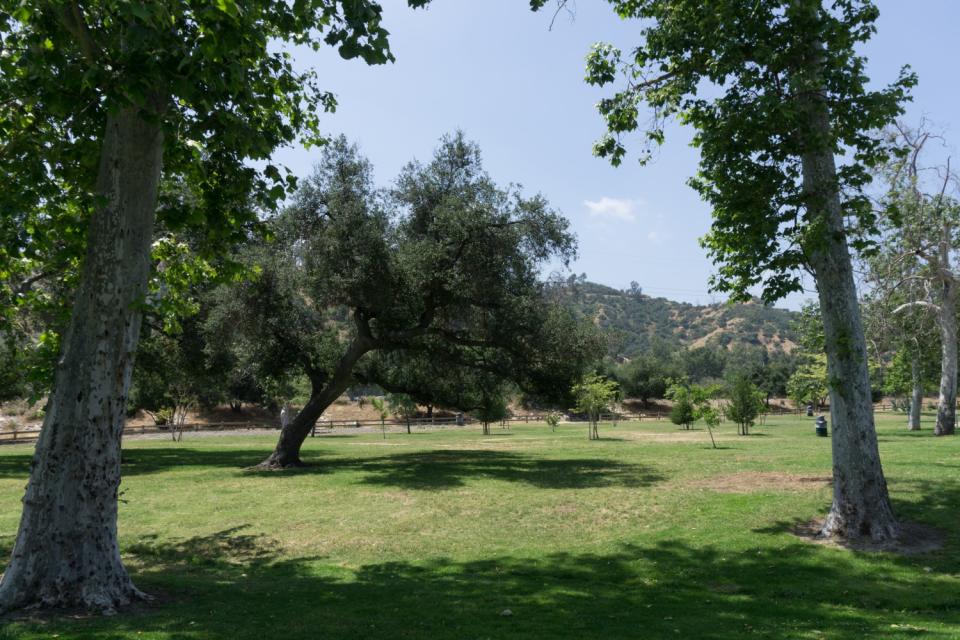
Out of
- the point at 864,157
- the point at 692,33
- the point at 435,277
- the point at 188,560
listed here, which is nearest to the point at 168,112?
the point at 188,560

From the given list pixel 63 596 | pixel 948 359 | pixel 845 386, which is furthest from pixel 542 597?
pixel 948 359

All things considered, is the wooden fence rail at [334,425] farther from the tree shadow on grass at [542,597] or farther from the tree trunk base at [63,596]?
the tree trunk base at [63,596]

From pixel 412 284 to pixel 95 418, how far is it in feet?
42.5

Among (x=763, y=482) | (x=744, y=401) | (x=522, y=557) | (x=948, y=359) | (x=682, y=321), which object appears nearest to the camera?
(x=522, y=557)

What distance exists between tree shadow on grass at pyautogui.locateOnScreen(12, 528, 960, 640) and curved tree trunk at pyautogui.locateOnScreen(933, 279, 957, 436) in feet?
74.0

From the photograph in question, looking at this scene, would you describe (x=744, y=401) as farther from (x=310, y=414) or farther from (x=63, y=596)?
(x=63, y=596)

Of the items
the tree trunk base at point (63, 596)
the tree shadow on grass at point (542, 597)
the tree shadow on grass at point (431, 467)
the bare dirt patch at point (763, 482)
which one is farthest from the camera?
the tree shadow on grass at point (431, 467)

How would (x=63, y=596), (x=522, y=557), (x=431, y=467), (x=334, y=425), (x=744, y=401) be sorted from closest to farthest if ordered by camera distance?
1. (x=63, y=596)
2. (x=522, y=557)
3. (x=431, y=467)
4. (x=744, y=401)
5. (x=334, y=425)

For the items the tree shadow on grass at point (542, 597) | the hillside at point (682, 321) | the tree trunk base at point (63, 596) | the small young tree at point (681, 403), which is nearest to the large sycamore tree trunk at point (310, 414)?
the tree shadow on grass at point (542, 597)

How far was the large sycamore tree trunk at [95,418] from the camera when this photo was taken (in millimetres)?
6504

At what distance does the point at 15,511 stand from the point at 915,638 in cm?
1583

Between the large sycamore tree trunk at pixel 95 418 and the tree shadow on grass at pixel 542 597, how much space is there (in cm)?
64

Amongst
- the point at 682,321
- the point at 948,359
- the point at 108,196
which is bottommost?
the point at 948,359

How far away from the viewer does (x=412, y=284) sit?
19.4 meters
